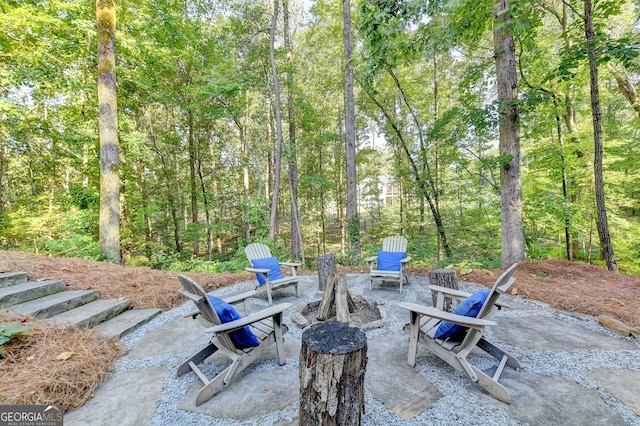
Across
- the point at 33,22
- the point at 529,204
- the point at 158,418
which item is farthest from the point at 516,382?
the point at 33,22

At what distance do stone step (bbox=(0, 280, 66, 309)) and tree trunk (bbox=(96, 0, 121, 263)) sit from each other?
245cm

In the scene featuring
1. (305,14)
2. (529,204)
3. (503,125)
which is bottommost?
(529,204)

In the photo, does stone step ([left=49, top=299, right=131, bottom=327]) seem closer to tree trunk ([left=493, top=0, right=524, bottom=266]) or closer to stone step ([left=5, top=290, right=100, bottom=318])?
stone step ([left=5, top=290, right=100, bottom=318])

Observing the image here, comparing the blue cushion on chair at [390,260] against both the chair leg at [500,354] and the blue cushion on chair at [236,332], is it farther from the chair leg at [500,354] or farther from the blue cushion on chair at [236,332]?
the blue cushion on chair at [236,332]

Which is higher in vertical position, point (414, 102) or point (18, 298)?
point (414, 102)

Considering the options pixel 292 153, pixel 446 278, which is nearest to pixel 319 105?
pixel 292 153

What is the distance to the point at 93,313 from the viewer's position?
8.81 feet

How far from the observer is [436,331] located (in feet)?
7.06

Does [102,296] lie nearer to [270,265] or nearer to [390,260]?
[270,265]

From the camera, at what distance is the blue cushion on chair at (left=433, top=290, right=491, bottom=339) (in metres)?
2.00

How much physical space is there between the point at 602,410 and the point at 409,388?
1.16 meters

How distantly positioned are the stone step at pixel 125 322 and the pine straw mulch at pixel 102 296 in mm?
168

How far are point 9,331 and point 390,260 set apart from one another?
4430 millimetres

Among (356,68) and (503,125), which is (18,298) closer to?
(503,125)
